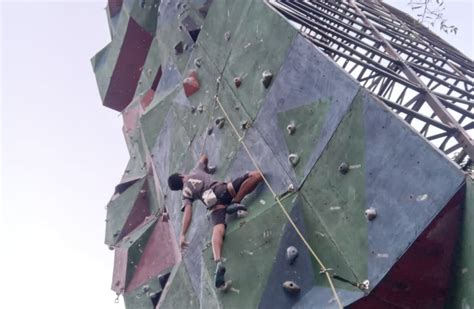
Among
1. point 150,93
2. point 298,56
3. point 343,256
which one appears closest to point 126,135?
point 150,93

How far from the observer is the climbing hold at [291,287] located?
19.2ft

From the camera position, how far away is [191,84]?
31.3ft

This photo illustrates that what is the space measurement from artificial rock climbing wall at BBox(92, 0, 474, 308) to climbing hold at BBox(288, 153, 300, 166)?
0.08ft

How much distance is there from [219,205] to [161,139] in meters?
3.78

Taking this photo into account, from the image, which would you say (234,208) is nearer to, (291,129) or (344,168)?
(291,129)

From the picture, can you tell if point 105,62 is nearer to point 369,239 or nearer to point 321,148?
point 321,148

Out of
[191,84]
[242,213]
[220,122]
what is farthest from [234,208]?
[191,84]

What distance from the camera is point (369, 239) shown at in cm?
534

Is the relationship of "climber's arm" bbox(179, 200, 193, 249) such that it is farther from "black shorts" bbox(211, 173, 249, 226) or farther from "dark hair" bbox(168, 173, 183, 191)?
"black shorts" bbox(211, 173, 249, 226)

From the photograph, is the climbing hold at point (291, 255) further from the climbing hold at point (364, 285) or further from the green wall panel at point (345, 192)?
the climbing hold at point (364, 285)

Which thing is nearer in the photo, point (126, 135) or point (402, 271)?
point (402, 271)

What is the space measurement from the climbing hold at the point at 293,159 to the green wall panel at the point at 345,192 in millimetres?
317

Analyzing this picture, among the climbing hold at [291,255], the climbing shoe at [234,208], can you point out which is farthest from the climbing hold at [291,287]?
the climbing shoe at [234,208]

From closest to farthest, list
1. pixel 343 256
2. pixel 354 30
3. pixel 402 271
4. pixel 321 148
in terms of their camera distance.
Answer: pixel 402 271 < pixel 343 256 < pixel 321 148 < pixel 354 30
